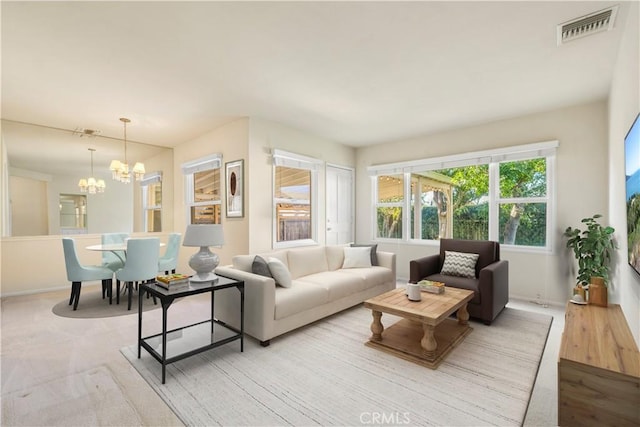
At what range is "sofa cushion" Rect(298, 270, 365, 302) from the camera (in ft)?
10.9

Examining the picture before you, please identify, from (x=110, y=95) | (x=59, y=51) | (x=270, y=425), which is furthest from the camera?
(x=110, y=95)

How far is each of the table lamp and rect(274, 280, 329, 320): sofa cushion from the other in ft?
2.20

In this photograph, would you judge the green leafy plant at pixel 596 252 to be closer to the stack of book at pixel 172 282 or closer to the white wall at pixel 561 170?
the white wall at pixel 561 170

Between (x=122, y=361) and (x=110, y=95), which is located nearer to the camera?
(x=122, y=361)

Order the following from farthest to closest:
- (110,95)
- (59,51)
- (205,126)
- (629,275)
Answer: (205,126), (110,95), (59,51), (629,275)

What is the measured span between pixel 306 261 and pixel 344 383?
194 cm

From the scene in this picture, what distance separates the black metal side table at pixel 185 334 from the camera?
2143mm

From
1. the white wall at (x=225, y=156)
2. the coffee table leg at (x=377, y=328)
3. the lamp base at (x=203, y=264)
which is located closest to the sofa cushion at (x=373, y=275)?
the coffee table leg at (x=377, y=328)

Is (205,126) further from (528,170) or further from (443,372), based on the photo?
(528,170)

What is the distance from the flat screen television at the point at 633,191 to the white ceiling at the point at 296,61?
0.97m

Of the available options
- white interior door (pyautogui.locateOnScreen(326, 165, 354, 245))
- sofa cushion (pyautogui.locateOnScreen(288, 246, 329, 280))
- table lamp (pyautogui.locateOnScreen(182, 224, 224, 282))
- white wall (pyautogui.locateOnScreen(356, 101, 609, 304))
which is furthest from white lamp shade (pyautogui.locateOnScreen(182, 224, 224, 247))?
white wall (pyautogui.locateOnScreen(356, 101, 609, 304))

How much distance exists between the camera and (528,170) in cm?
419

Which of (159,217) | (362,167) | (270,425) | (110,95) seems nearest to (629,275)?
(270,425)

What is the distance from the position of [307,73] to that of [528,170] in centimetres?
342
